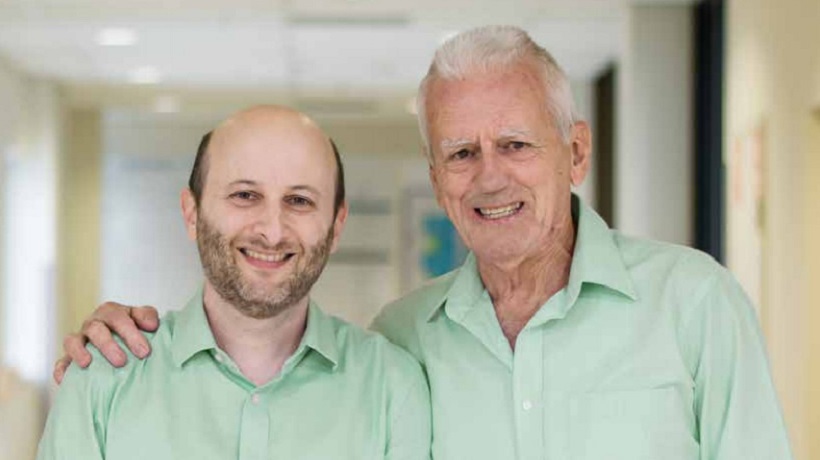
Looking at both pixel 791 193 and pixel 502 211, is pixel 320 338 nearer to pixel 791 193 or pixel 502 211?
pixel 502 211

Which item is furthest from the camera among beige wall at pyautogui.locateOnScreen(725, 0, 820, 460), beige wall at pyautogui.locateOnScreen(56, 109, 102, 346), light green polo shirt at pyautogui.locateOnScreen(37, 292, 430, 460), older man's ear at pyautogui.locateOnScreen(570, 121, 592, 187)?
beige wall at pyautogui.locateOnScreen(56, 109, 102, 346)

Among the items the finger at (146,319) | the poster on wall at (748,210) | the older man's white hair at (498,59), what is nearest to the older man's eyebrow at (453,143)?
the older man's white hair at (498,59)

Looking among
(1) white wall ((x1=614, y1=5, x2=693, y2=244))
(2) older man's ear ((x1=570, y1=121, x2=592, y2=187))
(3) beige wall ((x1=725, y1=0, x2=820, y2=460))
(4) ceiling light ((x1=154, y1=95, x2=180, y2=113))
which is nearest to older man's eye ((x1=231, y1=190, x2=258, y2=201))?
(2) older man's ear ((x1=570, y1=121, x2=592, y2=187))

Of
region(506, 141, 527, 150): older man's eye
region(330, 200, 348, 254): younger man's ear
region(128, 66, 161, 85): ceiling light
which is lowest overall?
region(330, 200, 348, 254): younger man's ear

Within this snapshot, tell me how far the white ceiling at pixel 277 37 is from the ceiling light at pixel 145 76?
0.08m

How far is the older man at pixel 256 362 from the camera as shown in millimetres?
2193

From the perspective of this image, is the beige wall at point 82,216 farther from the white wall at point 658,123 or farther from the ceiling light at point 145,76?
the white wall at point 658,123

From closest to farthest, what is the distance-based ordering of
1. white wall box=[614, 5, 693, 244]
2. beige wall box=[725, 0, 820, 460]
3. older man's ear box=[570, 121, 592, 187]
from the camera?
older man's ear box=[570, 121, 592, 187] → beige wall box=[725, 0, 820, 460] → white wall box=[614, 5, 693, 244]

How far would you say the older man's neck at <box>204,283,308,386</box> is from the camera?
91.0 inches

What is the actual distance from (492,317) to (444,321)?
13 centimetres

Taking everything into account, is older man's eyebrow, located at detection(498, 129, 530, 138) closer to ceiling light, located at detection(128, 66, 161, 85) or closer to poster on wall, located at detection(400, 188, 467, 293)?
ceiling light, located at detection(128, 66, 161, 85)

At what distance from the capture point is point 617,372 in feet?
7.47

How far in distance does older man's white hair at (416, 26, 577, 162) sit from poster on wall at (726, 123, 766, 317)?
3464 mm

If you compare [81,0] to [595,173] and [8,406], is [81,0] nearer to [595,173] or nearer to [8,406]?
[8,406]
